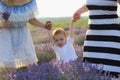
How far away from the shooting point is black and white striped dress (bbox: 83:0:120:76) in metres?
6.14

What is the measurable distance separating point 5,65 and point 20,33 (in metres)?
0.49

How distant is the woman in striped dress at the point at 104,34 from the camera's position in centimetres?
614

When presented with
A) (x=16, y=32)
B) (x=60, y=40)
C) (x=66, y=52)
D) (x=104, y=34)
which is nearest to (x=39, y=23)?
(x=16, y=32)

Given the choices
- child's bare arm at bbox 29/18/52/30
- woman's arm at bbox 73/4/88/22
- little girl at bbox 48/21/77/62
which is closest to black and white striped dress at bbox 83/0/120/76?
woman's arm at bbox 73/4/88/22

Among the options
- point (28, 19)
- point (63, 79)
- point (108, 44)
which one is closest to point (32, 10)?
point (28, 19)

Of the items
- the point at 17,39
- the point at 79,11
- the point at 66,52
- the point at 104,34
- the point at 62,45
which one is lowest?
the point at 66,52

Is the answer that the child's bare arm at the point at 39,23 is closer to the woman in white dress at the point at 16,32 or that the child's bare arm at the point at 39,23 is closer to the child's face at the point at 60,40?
the woman in white dress at the point at 16,32

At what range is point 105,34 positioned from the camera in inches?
243

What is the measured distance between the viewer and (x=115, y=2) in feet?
19.9

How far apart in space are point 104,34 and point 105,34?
0.5 inches

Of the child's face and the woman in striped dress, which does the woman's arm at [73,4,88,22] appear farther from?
the child's face

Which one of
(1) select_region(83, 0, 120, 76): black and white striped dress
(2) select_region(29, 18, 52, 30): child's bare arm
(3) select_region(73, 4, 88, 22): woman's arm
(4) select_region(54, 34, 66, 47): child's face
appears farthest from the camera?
(4) select_region(54, 34, 66, 47): child's face

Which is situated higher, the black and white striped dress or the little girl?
the black and white striped dress

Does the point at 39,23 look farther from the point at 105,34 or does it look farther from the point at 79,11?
the point at 105,34
